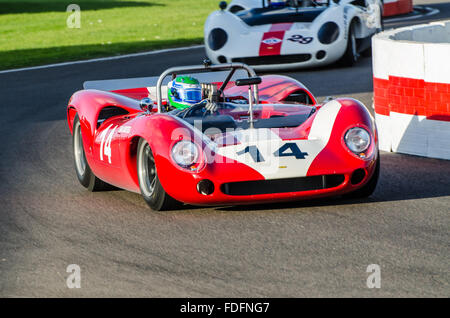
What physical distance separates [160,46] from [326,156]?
13.5m

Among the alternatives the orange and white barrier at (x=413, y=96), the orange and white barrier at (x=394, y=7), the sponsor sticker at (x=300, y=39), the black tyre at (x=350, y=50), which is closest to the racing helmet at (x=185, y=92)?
the orange and white barrier at (x=413, y=96)

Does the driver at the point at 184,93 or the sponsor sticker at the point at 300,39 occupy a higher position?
the driver at the point at 184,93

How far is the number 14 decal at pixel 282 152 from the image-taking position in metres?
6.12

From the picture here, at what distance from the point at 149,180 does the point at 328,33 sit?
7914 millimetres

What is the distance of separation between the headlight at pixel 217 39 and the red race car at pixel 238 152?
23.3 ft

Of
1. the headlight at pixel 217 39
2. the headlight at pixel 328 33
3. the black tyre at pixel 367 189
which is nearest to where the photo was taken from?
the black tyre at pixel 367 189

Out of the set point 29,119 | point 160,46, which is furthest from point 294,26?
point 160,46

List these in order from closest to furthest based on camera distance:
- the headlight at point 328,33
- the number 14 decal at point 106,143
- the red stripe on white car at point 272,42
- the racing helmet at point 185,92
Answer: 1. the number 14 decal at point 106,143
2. the racing helmet at point 185,92
3. the red stripe on white car at point 272,42
4. the headlight at point 328,33

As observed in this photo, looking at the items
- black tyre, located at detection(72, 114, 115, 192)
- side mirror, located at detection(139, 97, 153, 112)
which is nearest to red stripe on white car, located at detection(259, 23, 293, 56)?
black tyre, located at detection(72, 114, 115, 192)

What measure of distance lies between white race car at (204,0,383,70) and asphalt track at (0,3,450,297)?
18.9 feet

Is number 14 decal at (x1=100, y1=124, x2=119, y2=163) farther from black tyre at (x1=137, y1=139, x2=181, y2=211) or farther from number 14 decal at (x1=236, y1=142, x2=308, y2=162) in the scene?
number 14 decal at (x1=236, y1=142, x2=308, y2=162)

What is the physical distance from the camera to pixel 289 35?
13.9 m

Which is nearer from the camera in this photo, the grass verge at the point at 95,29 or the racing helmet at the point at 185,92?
the racing helmet at the point at 185,92

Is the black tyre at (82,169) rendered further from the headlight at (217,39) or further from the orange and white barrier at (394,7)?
the orange and white barrier at (394,7)
